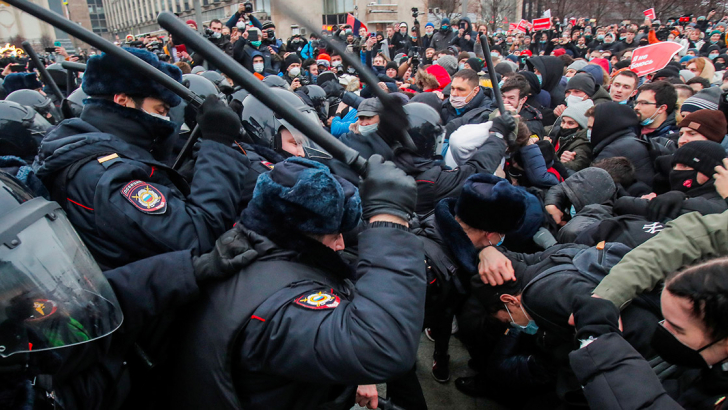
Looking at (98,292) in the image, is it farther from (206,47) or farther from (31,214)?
(206,47)

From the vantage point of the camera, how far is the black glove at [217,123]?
6.87ft

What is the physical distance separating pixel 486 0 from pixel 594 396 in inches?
1150

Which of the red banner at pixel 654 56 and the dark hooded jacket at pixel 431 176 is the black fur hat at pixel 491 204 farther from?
the red banner at pixel 654 56

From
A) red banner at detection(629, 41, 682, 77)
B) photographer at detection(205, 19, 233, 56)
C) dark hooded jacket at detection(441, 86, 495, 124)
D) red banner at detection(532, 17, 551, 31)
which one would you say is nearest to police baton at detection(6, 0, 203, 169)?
dark hooded jacket at detection(441, 86, 495, 124)

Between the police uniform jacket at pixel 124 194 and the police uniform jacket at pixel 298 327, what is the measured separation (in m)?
0.38

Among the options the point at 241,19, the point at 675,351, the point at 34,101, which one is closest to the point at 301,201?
the point at 675,351

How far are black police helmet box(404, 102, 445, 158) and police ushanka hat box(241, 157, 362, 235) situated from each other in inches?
65.0

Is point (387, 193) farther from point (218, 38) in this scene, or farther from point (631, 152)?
point (218, 38)

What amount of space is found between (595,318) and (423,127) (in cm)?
189

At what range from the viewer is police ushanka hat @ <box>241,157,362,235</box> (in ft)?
4.75

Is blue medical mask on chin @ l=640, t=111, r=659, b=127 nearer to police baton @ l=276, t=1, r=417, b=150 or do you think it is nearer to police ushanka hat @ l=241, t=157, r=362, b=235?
police baton @ l=276, t=1, r=417, b=150

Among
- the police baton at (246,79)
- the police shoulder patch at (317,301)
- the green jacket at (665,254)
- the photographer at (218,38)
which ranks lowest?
the green jacket at (665,254)

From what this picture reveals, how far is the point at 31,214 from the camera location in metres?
1.22

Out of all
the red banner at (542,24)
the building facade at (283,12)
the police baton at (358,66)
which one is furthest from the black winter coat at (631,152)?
the red banner at (542,24)
